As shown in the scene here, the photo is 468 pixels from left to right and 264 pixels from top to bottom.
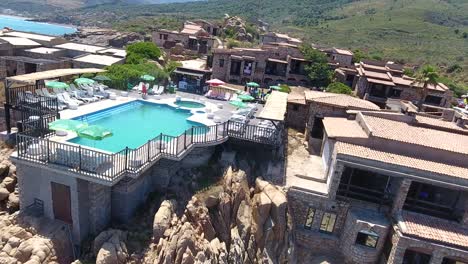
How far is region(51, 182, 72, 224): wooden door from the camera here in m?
19.7

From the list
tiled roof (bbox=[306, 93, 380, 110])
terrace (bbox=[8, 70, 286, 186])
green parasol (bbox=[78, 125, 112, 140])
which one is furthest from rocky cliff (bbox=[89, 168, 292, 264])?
tiled roof (bbox=[306, 93, 380, 110])

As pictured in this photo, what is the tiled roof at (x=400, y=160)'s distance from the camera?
2212 cm

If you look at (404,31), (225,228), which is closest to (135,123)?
(225,228)

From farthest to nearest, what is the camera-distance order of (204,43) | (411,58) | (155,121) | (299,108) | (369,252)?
1. (411,58)
2. (204,43)
3. (299,108)
4. (155,121)
5. (369,252)

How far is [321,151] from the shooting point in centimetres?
2969

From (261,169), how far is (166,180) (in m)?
6.83

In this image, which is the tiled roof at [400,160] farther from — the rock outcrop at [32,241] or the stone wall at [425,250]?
the rock outcrop at [32,241]

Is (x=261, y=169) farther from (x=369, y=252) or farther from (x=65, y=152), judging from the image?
(x=65, y=152)

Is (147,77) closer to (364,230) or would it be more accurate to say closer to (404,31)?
(364,230)

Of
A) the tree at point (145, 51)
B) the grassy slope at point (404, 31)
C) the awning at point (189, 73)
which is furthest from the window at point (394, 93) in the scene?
the grassy slope at point (404, 31)

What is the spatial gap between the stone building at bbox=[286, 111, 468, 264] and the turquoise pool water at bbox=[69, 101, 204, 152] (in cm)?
1005

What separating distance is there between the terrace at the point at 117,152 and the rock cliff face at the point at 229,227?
284cm

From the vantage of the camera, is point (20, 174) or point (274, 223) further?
point (274, 223)

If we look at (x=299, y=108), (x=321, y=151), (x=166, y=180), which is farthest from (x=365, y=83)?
(x=166, y=180)
